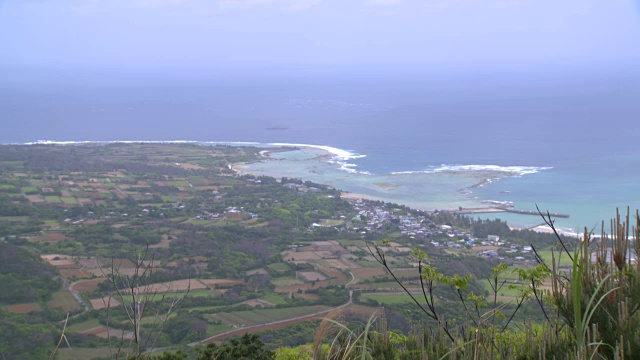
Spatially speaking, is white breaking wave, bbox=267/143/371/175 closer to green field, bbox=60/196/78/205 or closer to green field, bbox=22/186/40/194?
green field, bbox=60/196/78/205

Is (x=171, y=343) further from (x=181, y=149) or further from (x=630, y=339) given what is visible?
(x=181, y=149)

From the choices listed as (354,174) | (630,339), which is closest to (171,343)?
(630,339)

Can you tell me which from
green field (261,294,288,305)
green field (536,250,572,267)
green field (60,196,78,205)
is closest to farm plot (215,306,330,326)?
green field (261,294,288,305)

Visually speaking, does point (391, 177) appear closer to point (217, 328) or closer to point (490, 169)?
point (490, 169)

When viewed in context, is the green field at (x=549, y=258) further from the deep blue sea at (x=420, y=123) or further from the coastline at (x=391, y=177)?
the coastline at (x=391, y=177)


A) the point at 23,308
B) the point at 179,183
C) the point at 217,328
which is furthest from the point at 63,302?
the point at 179,183

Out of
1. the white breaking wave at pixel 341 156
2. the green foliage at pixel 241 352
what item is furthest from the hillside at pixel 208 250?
the white breaking wave at pixel 341 156
